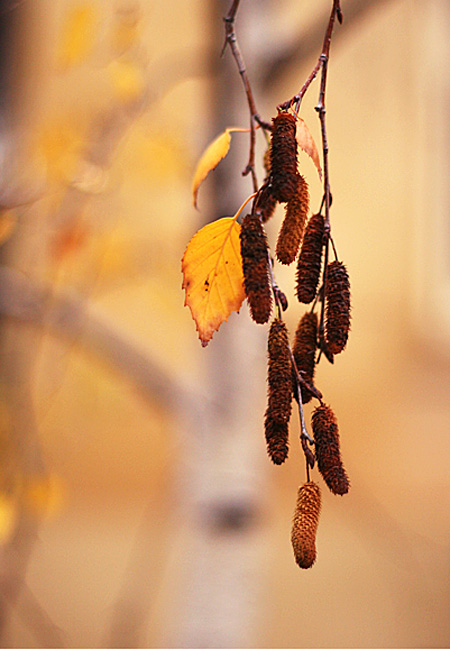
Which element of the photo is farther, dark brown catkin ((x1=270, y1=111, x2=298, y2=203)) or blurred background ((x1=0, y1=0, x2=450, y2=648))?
blurred background ((x1=0, y1=0, x2=450, y2=648))

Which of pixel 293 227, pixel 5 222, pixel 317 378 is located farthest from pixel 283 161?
pixel 317 378

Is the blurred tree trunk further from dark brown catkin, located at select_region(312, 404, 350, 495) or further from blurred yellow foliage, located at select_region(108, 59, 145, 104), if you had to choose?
dark brown catkin, located at select_region(312, 404, 350, 495)

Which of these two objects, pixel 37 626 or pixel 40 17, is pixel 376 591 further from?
pixel 40 17

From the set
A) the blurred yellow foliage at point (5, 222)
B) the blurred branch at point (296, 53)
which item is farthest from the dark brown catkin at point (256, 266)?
the blurred branch at point (296, 53)

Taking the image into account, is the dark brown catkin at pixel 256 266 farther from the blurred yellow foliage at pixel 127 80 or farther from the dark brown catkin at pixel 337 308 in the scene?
the blurred yellow foliage at pixel 127 80

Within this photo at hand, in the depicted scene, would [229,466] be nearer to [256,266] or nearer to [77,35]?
[77,35]

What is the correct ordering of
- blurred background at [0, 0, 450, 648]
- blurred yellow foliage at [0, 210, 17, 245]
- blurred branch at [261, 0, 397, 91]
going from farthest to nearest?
blurred background at [0, 0, 450, 648] < blurred branch at [261, 0, 397, 91] < blurred yellow foliage at [0, 210, 17, 245]

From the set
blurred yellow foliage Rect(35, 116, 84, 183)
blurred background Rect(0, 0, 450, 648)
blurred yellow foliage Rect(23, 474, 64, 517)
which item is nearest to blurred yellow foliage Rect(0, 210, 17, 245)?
blurred yellow foliage Rect(35, 116, 84, 183)
